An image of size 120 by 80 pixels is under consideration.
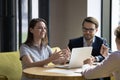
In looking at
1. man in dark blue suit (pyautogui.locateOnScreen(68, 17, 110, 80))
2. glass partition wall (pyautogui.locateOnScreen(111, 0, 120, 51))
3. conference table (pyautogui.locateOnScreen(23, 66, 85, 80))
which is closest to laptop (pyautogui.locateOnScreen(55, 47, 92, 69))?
conference table (pyautogui.locateOnScreen(23, 66, 85, 80))

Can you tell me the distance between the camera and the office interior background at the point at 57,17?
437 cm

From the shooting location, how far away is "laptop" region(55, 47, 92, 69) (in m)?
2.94

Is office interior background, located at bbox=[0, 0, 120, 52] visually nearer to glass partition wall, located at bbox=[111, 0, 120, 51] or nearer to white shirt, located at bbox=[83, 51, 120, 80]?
glass partition wall, located at bbox=[111, 0, 120, 51]

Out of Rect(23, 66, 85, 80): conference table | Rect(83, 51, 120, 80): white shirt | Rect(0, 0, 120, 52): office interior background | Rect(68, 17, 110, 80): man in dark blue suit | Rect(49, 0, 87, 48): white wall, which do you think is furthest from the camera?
Rect(49, 0, 87, 48): white wall

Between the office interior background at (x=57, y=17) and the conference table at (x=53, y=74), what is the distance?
4.93 ft

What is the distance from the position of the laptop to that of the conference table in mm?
95

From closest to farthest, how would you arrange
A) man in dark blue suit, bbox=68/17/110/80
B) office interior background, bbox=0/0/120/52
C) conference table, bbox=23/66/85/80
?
conference table, bbox=23/66/85/80, man in dark blue suit, bbox=68/17/110/80, office interior background, bbox=0/0/120/52

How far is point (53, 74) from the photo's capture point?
269 cm

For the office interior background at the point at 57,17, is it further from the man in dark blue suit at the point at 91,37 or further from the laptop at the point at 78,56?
the laptop at the point at 78,56

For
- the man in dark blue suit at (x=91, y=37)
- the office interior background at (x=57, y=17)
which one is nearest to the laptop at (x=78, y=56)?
the man in dark blue suit at (x=91, y=37)

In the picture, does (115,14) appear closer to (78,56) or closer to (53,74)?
(78,56)

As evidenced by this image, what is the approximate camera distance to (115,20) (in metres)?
4.84

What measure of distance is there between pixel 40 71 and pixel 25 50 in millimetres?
474

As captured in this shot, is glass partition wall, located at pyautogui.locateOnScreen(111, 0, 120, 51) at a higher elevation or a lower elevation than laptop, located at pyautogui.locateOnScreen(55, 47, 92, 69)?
higher
